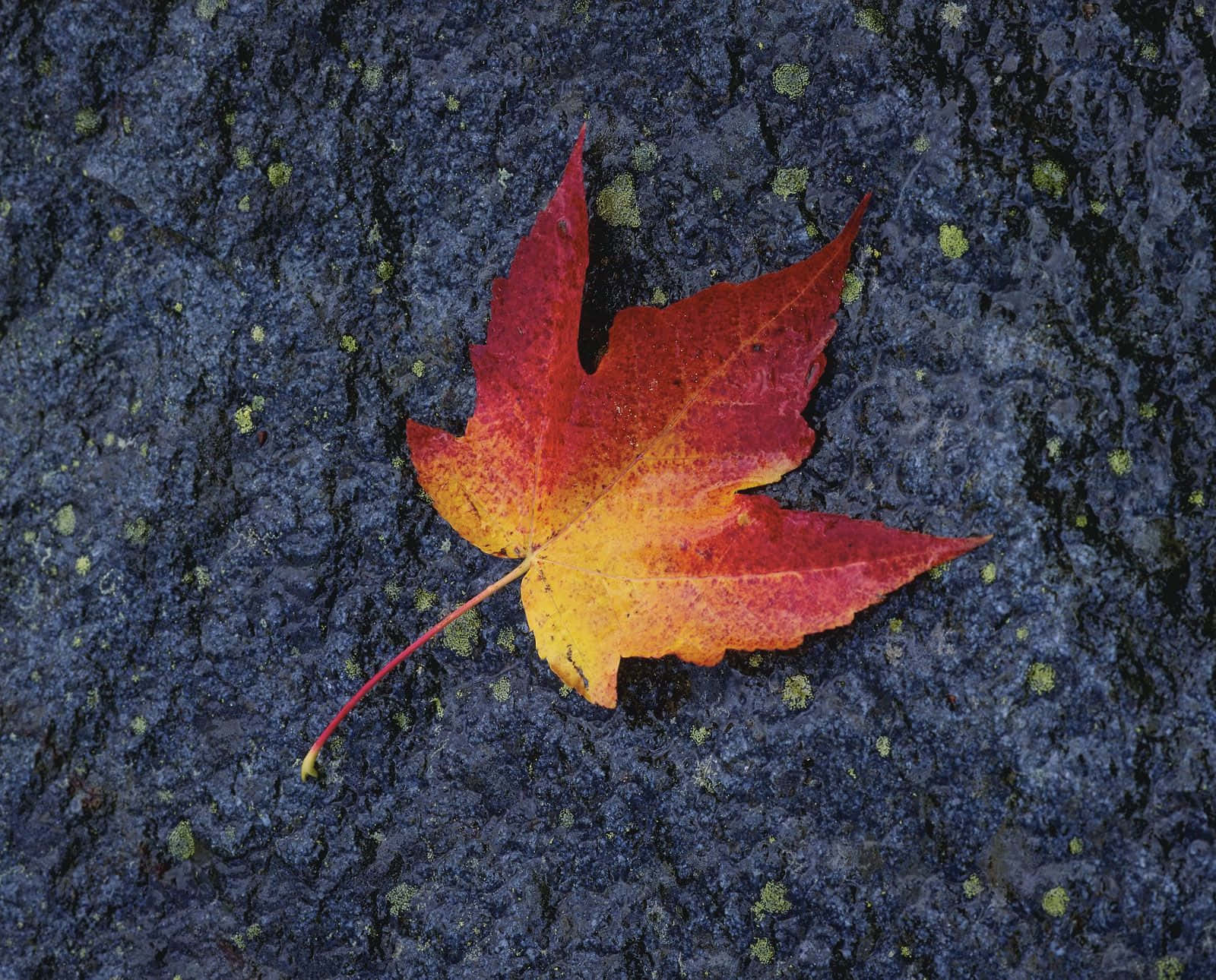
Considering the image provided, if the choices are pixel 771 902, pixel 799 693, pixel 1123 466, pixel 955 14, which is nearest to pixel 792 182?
pixel 955 14

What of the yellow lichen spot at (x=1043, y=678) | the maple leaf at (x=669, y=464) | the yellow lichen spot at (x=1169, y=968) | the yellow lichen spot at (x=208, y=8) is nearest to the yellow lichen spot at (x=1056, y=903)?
the yellow lichen spot at (x=1169, y=968)

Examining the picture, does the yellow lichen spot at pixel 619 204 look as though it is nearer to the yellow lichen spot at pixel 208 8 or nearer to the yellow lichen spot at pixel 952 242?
the yellow lichen spot at pixel 952 242

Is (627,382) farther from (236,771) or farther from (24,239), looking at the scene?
(24,239)

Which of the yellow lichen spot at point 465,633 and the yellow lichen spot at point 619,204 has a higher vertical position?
the yellow lichen spot at point 619,204

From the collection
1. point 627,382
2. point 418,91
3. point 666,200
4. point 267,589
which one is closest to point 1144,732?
point 627,382

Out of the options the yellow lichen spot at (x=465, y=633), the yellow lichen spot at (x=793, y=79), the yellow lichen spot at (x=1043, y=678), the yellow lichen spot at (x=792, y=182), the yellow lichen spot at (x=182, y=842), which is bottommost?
the yellow lichen spot at (x=1043, y=678)

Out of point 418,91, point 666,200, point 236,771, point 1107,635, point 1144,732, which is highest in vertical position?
point 418,91

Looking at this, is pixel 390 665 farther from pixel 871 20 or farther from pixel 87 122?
pixel 871 20
